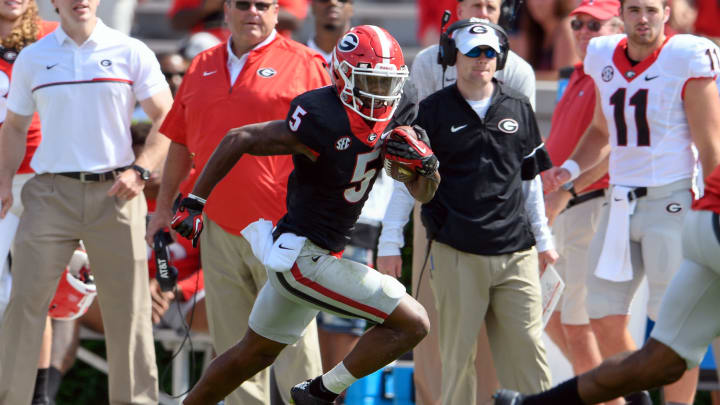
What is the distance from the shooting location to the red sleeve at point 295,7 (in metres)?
9.63

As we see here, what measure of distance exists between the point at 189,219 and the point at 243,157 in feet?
3.38

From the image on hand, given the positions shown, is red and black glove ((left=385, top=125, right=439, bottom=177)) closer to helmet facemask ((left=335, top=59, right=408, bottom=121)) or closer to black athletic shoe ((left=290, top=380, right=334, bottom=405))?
helmet facemask ((left=335, top=59, right=408, bottom=121))

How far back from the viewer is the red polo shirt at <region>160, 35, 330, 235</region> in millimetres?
5965

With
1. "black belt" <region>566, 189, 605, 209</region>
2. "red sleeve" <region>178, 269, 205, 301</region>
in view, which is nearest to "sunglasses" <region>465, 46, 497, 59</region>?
"black belt" <region>566, 189, 605, 209</region>

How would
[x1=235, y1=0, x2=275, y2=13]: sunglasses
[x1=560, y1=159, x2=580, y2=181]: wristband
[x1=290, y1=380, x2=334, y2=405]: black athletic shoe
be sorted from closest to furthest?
[x1=290, y1=380, x2=334, y2=405]: black athletic shoe
[x1=235, y1=0, x2=275, y2=13]: sunglasses
[x1=560, y1=159, x2=580, y2=181]: wristband

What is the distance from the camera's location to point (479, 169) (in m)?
5.79

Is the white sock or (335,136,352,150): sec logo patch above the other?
(335,136,352,150): sec logo patch

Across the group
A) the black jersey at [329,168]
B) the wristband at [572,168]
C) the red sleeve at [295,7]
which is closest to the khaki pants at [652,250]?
the wristband at [572,168]

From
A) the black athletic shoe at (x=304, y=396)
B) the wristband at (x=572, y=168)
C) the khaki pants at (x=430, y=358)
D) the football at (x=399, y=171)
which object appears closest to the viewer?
the football at (x=399, y=171)

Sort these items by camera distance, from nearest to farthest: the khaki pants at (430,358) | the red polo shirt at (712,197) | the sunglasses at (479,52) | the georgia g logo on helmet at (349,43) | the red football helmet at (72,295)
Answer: the red polo shirt at (712,197)
the georgia g logo on helmet at (349,43)
the sunglasses at (479,52)
the khaki pants at (430,358)
the red football helmet at (72,295)

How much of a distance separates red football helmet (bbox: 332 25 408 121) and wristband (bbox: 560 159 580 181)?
1614mm

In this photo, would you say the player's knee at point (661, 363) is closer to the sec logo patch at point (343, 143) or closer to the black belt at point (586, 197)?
the sec logo patch at point (343, 143)

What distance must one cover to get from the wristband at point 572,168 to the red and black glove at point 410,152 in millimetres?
1670

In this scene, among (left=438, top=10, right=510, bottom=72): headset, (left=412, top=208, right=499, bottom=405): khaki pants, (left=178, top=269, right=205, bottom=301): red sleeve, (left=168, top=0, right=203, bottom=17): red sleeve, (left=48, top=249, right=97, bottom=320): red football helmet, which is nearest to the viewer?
(left=438, top=10, right=510, bottom=72): headset
